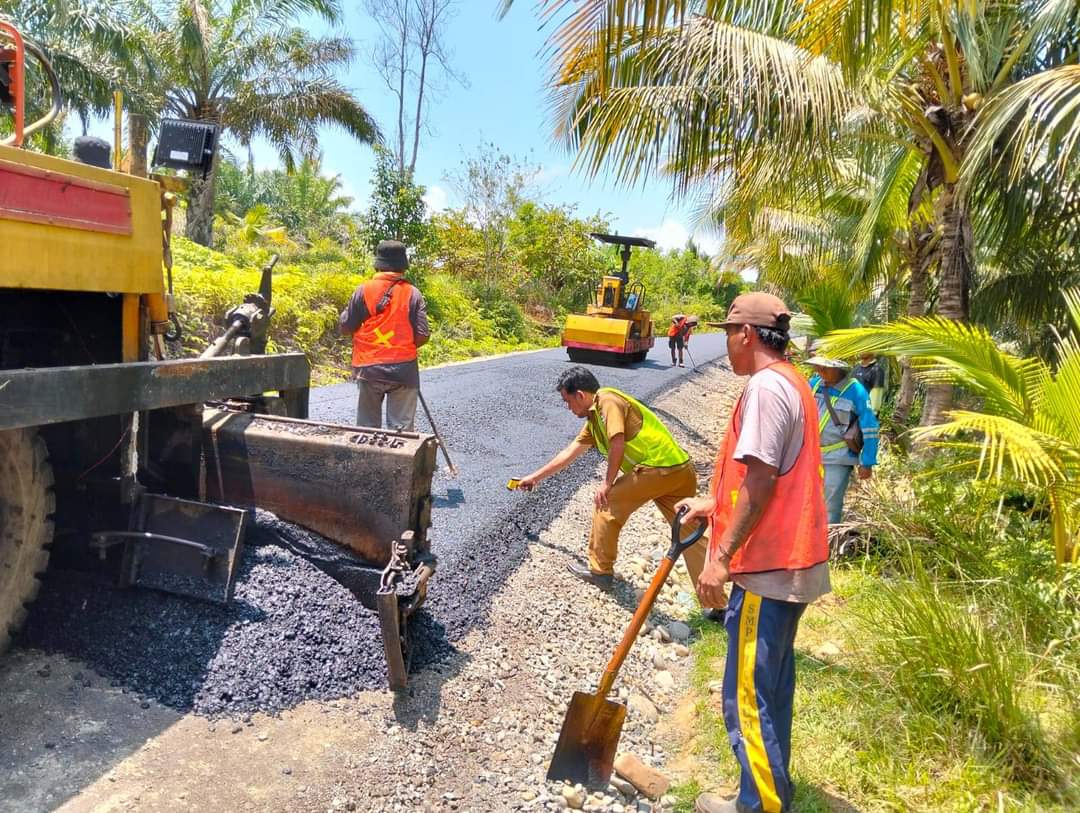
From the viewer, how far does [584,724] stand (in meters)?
2.94

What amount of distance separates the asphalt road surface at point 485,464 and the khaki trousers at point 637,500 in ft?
1.73

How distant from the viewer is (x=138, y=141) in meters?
3.05

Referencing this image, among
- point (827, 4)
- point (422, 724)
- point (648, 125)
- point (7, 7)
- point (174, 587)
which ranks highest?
point (7, 7)

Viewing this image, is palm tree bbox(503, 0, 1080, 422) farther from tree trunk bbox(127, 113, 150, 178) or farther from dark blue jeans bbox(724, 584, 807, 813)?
dark blue jeans bbox(724, 584, 807, 813)

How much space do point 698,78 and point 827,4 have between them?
1861mm

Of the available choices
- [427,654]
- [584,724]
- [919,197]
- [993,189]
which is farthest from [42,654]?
[919,197]

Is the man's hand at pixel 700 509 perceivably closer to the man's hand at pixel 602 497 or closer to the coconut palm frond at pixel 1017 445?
the coconut palm frond at pixel 1017 445

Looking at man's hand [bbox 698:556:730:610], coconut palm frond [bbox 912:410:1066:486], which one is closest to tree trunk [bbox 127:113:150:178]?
man's hand [bbox 698:556:730:610]

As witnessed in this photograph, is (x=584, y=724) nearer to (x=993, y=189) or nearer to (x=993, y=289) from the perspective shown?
(x=993, y=189)

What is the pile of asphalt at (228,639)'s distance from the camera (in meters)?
2.95

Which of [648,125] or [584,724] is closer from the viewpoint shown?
[584,724]

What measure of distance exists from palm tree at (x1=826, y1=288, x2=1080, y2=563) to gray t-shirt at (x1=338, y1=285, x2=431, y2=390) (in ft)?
8.50

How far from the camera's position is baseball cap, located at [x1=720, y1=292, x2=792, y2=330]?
8.56ft

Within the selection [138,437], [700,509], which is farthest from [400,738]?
[138,437]
